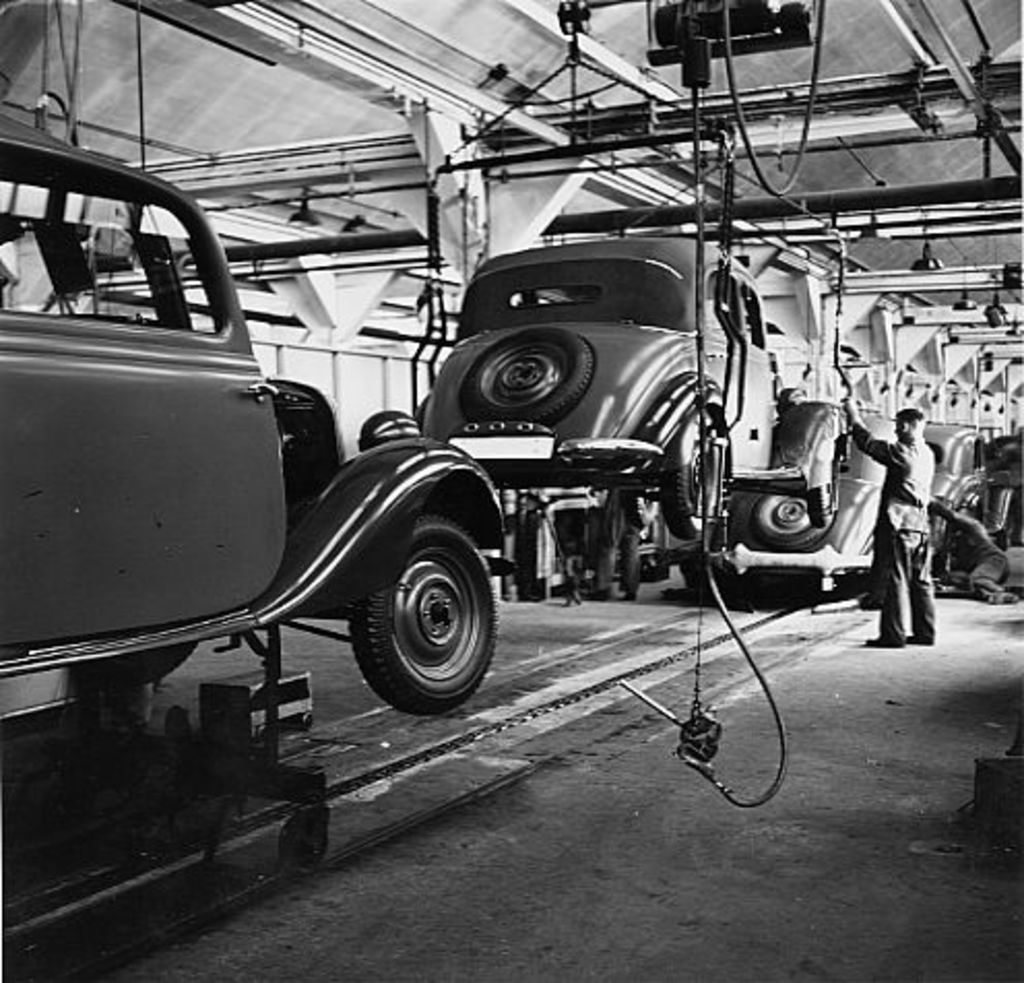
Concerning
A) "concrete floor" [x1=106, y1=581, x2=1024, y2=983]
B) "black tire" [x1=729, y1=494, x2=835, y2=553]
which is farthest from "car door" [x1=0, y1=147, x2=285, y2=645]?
"black tire" [x1=729, y1=494, x2=835, y2=553]

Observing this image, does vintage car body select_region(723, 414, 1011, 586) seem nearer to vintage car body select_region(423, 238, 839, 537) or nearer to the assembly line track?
vintage car body select_region(423, 238, 839, 537)

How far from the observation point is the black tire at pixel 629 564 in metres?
10.9

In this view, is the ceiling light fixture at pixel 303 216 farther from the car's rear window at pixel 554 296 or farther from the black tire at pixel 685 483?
the black tire at pixel 685 483

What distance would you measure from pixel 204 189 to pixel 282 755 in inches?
286

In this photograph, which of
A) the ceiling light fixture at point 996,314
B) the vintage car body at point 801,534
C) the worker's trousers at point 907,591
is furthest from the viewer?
the ceiling light fixture at point 996,314

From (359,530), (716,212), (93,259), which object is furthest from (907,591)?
(93,259)

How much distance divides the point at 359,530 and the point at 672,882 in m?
1.70

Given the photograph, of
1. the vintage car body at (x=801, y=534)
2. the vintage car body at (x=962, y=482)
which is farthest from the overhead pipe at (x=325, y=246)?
the vintage car body at (x=962, y=482)

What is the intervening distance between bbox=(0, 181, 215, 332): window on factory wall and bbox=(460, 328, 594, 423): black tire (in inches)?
117

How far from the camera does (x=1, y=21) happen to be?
682 cm

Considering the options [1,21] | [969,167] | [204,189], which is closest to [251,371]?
[1,21]

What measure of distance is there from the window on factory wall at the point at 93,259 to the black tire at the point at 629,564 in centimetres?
699

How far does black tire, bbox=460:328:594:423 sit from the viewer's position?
6.96 meters

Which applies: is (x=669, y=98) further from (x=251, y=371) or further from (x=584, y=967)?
(x=584, y=967)
